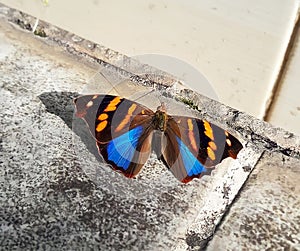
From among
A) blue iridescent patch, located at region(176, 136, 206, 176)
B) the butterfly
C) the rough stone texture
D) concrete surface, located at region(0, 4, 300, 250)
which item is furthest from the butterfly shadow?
the rough stone texture

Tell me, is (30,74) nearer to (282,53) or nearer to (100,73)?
(100,73)

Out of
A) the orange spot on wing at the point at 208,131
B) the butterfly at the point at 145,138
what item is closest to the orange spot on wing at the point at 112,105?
the butterfly at the point at 145,138

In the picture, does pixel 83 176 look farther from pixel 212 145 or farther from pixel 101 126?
pixel 212 145

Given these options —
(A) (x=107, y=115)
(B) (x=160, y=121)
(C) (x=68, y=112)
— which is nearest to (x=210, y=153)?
(B) (x=160, y=121)

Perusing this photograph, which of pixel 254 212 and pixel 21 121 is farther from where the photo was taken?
pixel 21 121

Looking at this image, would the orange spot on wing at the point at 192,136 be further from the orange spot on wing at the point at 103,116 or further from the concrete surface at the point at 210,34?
the concrete surface at the point at 210,34

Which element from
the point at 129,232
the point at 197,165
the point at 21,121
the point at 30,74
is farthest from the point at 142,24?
the point at 129,232
